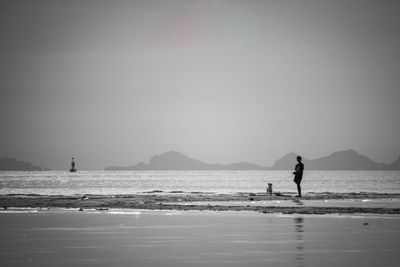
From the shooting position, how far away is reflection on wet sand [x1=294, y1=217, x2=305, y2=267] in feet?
50.8

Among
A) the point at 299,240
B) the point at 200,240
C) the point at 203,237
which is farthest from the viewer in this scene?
the point at 203,237

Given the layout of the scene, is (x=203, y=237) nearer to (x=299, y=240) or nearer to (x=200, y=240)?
(x=200, y=240)

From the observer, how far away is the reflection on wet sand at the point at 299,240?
15485 millimetres

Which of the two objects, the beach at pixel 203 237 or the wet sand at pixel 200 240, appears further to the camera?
the beach at pixel 203 237

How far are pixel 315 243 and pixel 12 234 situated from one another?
30.6ft

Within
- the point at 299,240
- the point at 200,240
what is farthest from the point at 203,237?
the point at 299,240

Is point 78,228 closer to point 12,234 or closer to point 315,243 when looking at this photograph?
point 12,234

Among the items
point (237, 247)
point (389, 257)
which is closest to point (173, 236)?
point (237, 247)

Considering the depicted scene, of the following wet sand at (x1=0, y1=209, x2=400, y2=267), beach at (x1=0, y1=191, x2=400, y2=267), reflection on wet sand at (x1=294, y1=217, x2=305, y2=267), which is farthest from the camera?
beach at (x1=0, y1=191, x2=400, y2=267)

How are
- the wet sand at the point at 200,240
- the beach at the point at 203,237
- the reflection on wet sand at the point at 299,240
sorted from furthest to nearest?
the beach at the point at 203,237 → the wet sand at the point at 200,240 → the reflection on wet sand at the point at 299,240

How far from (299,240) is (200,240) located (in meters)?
2.75

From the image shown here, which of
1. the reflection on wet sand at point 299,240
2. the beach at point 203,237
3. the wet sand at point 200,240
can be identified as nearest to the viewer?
the reflection on wet sand at point 299,240

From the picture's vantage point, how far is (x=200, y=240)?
65.3 feet

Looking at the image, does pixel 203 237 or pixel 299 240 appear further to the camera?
pixel 203 237
